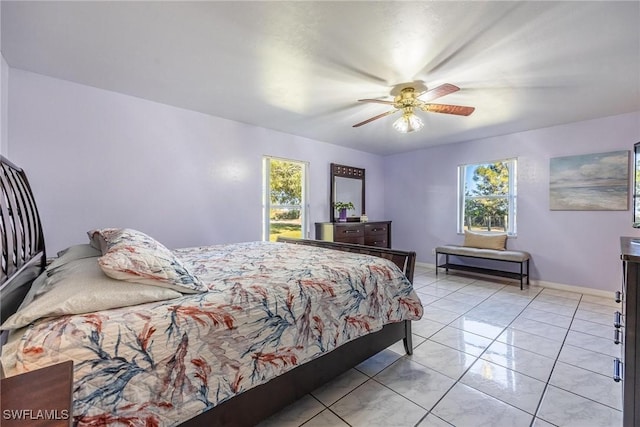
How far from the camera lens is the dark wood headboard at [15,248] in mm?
1176

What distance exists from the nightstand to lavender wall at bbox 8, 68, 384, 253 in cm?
258

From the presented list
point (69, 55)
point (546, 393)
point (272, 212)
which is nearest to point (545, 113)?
point (546, 393)

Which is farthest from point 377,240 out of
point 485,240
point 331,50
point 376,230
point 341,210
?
point 331,50

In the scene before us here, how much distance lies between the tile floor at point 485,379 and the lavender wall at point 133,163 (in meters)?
2.50

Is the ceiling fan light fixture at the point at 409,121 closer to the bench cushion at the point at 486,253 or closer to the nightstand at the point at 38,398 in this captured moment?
the bench cushion at the point at 486,253

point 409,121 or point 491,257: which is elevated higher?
point 409,121

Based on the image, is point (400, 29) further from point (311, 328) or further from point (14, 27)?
point (14, 27)

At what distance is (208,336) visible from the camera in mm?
1147

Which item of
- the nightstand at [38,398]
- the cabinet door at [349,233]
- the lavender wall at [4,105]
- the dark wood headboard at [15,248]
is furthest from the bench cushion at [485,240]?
the lavender wall at [4,105]

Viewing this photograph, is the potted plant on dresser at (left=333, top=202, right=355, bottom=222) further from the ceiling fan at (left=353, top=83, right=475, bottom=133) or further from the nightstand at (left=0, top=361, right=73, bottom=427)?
the nightstand at (left=0, top=361, right=73, bottom=427)

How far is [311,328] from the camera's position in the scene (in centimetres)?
151

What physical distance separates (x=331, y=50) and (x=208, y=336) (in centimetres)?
207

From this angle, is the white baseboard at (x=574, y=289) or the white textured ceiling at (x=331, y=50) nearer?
the white textured ceiling at (x=331, y=50)

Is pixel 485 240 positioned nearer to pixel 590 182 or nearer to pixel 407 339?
pixel 590 182
